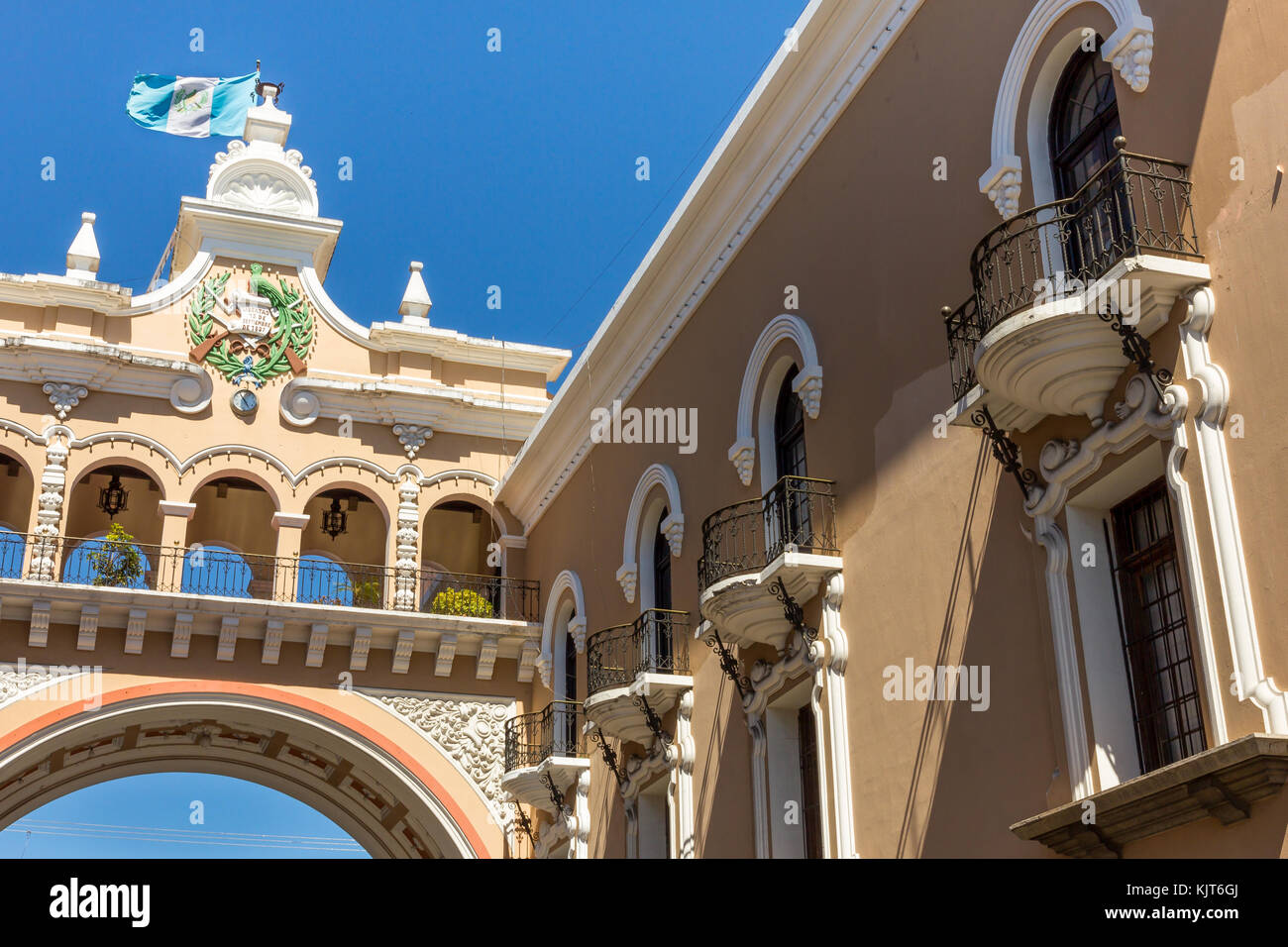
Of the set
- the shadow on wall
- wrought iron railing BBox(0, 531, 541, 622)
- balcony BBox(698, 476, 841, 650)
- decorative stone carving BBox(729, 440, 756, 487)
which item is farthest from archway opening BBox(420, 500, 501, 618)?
the shadow on wall

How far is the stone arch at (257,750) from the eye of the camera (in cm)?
1833

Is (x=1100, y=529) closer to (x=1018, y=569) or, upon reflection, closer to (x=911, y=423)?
(x=1018, y=569)

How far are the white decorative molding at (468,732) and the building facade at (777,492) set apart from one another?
49mm

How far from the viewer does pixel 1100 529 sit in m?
8.70

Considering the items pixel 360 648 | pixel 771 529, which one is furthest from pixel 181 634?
pixel 771 529

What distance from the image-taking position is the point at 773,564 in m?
11.6

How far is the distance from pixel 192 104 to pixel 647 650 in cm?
1181

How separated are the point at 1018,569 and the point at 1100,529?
626 mm

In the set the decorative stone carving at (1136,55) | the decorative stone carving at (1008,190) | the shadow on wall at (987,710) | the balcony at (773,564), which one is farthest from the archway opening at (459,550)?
the decorative stone carving at (1136,55)

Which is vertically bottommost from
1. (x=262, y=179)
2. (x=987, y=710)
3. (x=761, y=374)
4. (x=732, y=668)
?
(x=987, y=710)

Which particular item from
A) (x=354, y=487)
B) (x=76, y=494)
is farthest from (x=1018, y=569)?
(x=76, y=494)

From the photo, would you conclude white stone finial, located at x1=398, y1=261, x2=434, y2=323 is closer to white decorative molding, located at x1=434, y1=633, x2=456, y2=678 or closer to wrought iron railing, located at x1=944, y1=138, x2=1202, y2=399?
white decorative molding, located at x1=434, y1=633, x2=456, y2=678

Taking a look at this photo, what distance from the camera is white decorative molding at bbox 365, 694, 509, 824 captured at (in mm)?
19500

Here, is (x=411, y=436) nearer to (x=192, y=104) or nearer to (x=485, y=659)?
(x=485, y=659)
